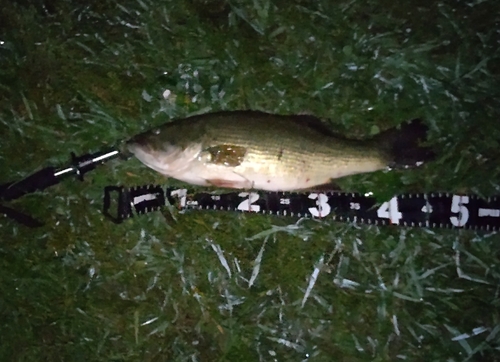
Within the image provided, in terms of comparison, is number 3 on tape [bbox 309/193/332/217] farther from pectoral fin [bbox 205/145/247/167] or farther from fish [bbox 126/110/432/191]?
pectoral fin [bbox 205/145/247/167]

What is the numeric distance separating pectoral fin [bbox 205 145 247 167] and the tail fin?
1.88 ft

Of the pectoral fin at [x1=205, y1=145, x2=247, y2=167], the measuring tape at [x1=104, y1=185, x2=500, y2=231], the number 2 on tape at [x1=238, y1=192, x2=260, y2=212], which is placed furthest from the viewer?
the number 2 on tape at [x1=238, y1=192, x2=260, y2=212]

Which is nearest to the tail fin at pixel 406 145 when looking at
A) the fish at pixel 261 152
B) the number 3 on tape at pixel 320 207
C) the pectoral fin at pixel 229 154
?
the fish at pixel 261 152

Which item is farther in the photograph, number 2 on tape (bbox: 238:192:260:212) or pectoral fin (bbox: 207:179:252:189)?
number 2 on tape (bbox: 238:192:260:212)

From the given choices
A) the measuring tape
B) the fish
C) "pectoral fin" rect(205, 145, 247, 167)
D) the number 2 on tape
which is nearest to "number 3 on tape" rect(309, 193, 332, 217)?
the measuring tape

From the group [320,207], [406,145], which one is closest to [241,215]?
[320,207]

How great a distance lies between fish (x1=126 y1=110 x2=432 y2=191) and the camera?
201cm

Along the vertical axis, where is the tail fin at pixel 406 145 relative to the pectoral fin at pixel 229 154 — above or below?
above

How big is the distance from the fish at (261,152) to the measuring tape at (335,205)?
14cm

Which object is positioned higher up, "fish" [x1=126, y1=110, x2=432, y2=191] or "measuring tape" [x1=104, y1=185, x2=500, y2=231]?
"fish" [x1=126, y1=110, x2=432, y2=191]

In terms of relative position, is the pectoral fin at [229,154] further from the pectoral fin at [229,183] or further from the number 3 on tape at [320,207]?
the number 3 on tape at [320,207]

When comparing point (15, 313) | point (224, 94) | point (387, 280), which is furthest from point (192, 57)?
point (15, 313)

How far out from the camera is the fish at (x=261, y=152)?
201 cm

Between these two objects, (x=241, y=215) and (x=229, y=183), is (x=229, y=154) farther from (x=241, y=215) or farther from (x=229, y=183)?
(x=241, y=215)
